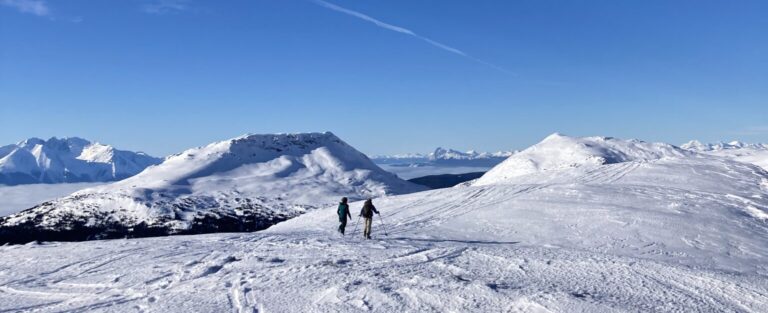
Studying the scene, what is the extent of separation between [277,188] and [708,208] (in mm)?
124721

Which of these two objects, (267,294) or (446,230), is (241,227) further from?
(267,294)

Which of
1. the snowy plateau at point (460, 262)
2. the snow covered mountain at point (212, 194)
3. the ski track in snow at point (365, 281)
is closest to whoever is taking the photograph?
the ski track in snow at point (365, 281)

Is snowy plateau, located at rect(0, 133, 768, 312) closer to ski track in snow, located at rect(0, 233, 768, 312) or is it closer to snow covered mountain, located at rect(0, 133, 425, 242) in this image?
ski track in snow, located at rect(0, 233, 768, 312)

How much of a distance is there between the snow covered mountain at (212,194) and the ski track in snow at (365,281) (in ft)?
281

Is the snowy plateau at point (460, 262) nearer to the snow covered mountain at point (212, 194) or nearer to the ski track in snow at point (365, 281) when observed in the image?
the ski track in snow at point (365, 281)

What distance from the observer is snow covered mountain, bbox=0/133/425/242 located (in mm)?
111562

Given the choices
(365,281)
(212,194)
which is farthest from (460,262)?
(212,194)

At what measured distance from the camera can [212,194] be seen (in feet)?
467

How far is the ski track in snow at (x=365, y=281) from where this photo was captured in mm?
15391

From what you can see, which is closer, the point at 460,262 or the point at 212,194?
the point at 460,262

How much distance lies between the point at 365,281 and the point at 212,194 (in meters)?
132

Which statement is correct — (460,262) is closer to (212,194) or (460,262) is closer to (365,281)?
(365,281)

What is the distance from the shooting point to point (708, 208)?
37625mm

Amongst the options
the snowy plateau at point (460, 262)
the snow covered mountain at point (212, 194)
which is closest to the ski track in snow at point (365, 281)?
the snowy plateau at point (460, 262)
